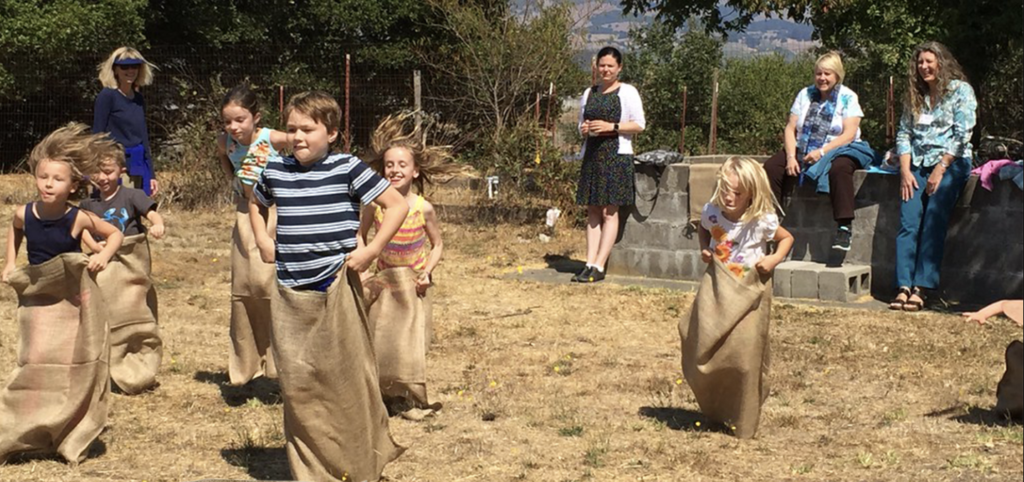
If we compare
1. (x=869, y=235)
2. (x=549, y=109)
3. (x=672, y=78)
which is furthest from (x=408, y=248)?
(x=672, y=78)

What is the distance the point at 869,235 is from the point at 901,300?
0.75 meters

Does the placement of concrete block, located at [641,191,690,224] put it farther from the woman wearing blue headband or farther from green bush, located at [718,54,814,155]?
green bush, located at [718,54,814,155]

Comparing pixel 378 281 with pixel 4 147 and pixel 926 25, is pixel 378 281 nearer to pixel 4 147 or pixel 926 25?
pixel 4 147

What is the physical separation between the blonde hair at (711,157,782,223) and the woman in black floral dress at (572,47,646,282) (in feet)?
15.6

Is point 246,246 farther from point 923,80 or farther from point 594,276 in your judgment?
point 923,80

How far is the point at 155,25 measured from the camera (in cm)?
2427

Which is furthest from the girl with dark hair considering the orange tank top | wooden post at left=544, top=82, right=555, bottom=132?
wooden post at left=544, top=82, right=555, bottom=132

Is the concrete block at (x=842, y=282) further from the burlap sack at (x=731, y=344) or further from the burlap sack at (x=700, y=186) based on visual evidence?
the burlap sack at (x=731, y=344)

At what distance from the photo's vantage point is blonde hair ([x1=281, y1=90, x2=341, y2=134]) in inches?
212

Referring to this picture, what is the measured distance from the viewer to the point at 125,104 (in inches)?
359

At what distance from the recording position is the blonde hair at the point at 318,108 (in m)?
5.40

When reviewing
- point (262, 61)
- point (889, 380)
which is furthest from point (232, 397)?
point (262, 61)

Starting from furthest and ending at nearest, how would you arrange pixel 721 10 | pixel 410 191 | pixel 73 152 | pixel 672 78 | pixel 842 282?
pixel 672 78 < pixel 721 10 < pixel 842 282 < pixel 410 191 < pixel 73 152

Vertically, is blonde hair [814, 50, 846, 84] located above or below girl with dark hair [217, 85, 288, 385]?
above
